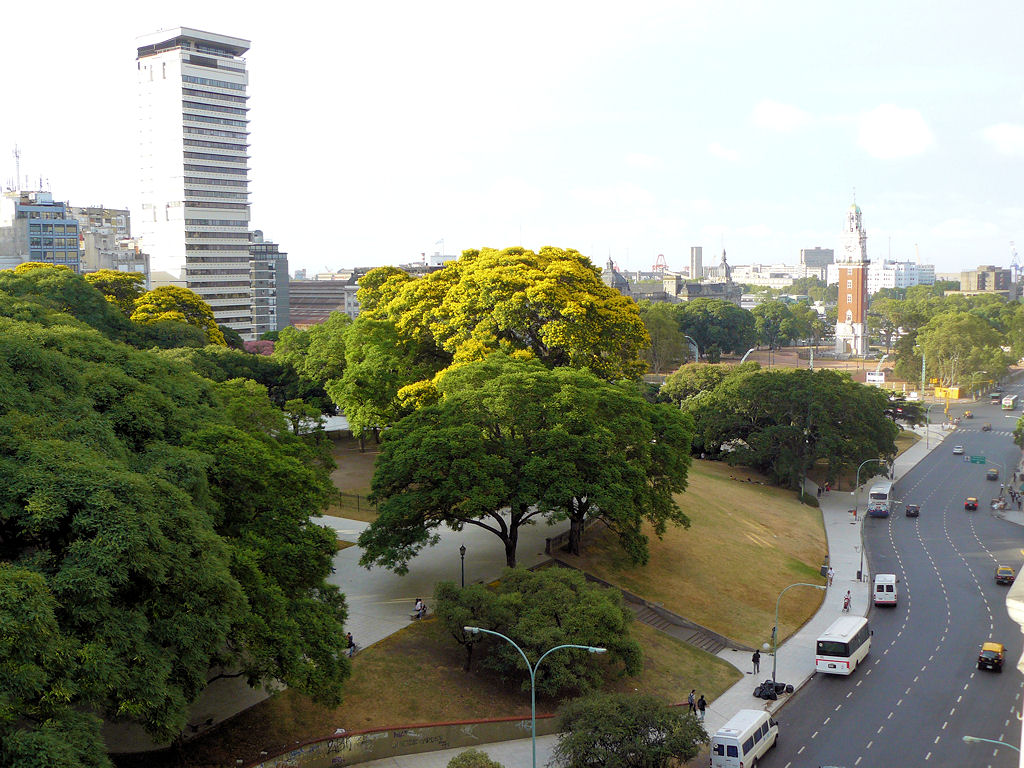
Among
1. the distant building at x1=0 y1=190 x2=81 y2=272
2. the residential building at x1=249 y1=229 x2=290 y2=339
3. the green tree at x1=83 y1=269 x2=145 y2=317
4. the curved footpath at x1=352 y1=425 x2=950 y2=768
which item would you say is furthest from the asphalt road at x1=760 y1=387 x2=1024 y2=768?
the residential building at x1=249 y1=229 x2=290 y2=339

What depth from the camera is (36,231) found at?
110688mm

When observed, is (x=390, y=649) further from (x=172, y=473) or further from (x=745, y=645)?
(x=745, y=645)

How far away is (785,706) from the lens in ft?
126

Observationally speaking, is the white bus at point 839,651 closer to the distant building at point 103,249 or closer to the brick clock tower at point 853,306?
the distant building at point 103,249

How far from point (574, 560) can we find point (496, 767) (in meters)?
21.1

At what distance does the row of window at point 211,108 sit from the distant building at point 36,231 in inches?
764

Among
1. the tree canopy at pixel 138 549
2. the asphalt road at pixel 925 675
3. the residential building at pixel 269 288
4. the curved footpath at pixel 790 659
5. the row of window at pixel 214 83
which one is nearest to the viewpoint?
the tree canopy at pixel 138 549

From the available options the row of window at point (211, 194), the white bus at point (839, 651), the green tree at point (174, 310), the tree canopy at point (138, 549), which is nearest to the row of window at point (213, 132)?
the row of window at point (211, 194)

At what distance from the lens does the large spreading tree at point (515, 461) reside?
137 feet

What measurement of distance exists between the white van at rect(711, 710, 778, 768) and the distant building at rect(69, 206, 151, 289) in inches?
3601

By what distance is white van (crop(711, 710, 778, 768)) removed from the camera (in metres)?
31.3

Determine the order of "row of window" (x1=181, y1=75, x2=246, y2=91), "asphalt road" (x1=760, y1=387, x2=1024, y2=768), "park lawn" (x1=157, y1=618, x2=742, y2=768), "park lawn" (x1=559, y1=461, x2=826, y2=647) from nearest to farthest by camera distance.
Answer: "park lawn" (x1=157, y1=618, x2=742, y2=768), "asphalt road" (x1=760, y1=387, x2=1024, y2=768), "park lawn" (x1=559, y1=461, x2=826, y2=647), "row of window" (x1=181, y1=75, x2=246, y2=91)

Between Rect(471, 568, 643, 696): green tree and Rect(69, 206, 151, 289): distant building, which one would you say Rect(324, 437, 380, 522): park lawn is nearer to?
Rect(471, 568, 643, 696): green tree

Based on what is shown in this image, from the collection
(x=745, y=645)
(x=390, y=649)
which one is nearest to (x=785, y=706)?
(x=745, y=645)
